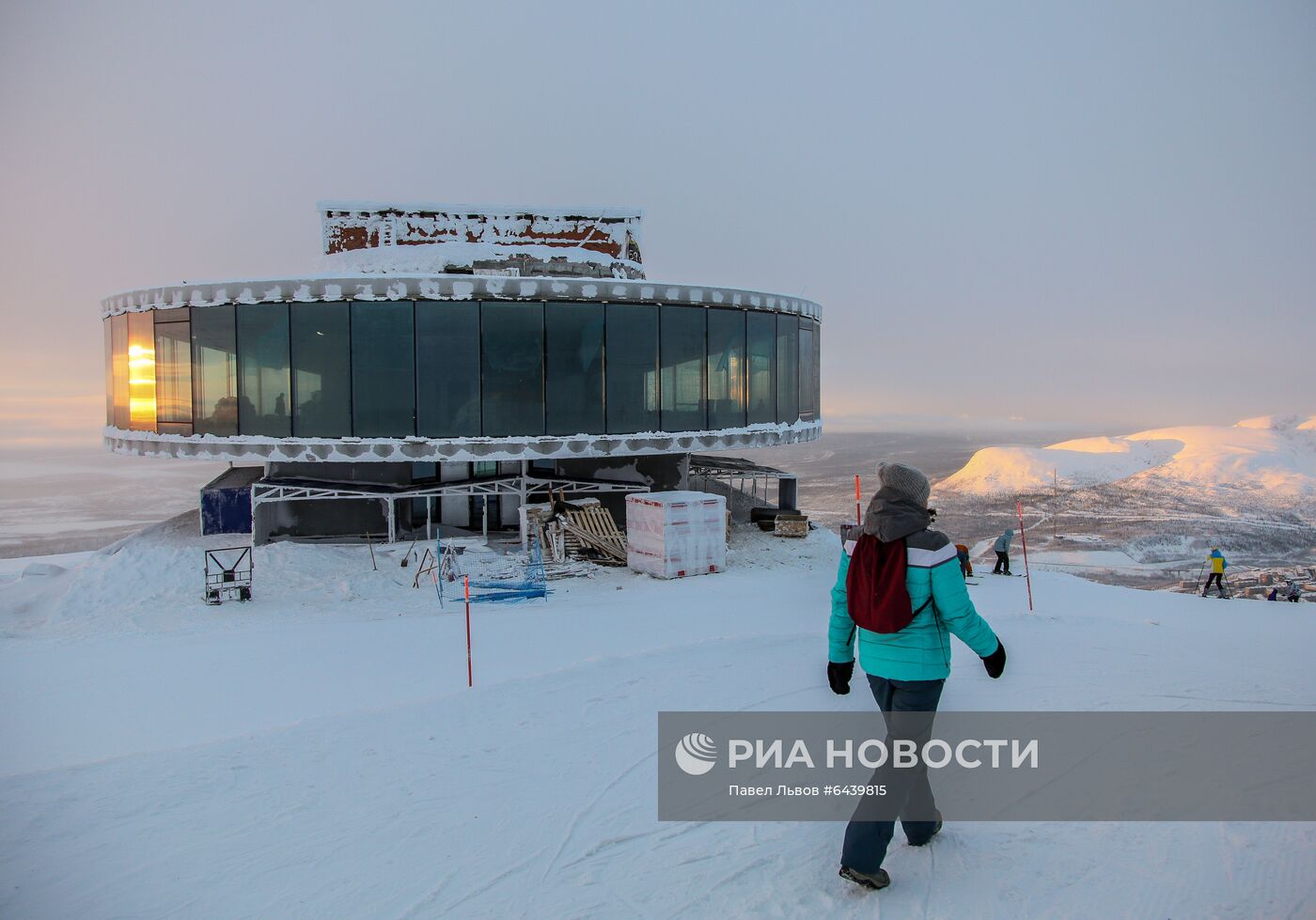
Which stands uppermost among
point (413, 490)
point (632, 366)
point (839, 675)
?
point (632, 366)

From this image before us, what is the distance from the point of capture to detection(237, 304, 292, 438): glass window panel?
21297mm

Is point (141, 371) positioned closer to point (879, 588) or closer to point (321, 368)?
point (321, 368)

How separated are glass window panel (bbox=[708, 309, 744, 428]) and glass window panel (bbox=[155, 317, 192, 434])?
48.3 feet

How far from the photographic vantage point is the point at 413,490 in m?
22.3

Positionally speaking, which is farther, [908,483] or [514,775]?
[514,775]

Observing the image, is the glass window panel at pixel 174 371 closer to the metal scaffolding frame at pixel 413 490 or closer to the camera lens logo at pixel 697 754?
the metal scaffolding frame at pixel 413 490

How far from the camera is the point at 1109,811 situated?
554cm

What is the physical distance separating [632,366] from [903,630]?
60.2 feet

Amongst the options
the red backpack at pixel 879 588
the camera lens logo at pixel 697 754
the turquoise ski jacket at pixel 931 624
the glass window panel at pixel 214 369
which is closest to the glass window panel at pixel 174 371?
the glass window panel at pixel 214 369

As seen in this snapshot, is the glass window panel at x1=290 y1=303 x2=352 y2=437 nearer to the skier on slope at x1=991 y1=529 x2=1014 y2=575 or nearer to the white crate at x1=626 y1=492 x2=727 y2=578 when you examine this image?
the white crate at x1=626 y1=492 x2=727 y2=578

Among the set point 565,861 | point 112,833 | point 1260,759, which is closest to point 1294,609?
point 1260,759

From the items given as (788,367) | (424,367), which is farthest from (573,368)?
(788,367)

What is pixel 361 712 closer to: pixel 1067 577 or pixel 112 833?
pixel 112 833

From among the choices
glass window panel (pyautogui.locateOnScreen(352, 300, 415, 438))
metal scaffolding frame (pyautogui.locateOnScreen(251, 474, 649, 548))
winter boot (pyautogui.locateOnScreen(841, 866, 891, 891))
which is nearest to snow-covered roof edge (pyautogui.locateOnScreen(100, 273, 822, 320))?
glass window panel (pyautogui.locateOnScreen(352, 300, 415, 438))
